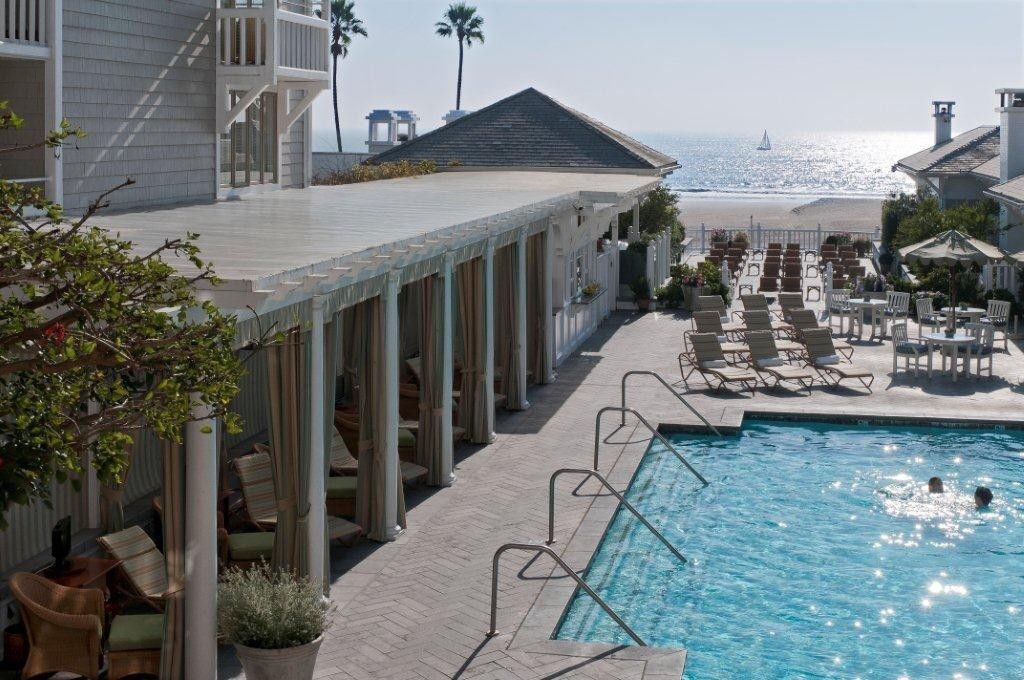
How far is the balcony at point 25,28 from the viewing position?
40.8 ft

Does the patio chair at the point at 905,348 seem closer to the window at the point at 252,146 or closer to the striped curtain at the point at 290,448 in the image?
the window at the point at 252,146

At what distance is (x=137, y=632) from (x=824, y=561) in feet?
21.6

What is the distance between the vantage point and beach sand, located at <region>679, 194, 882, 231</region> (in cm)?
7975

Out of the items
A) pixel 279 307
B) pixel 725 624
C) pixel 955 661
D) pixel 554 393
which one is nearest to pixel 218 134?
pixel 554 393

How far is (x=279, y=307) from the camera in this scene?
9523mm

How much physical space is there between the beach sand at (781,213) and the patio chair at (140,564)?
62.2 m

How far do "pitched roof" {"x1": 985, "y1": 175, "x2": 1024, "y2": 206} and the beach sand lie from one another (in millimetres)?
40221

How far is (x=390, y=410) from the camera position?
41.1 ft

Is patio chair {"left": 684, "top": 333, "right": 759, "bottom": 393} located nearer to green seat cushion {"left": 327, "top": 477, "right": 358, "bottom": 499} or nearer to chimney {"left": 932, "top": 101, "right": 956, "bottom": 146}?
green seat cushion {"left": 327, "top": 477, "right": 358, "bottom": 499}

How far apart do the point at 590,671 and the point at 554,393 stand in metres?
10.7

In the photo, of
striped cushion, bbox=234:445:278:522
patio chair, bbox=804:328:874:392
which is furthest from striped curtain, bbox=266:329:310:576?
patio chair, bbox=804:328:874:392

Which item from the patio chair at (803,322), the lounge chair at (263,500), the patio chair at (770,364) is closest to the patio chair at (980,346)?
the patio chair at (803,322)

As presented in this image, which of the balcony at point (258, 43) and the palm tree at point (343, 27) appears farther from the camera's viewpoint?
the palm tree at point (343, 27)

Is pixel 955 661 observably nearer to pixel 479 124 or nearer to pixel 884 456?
pixel 884 456
